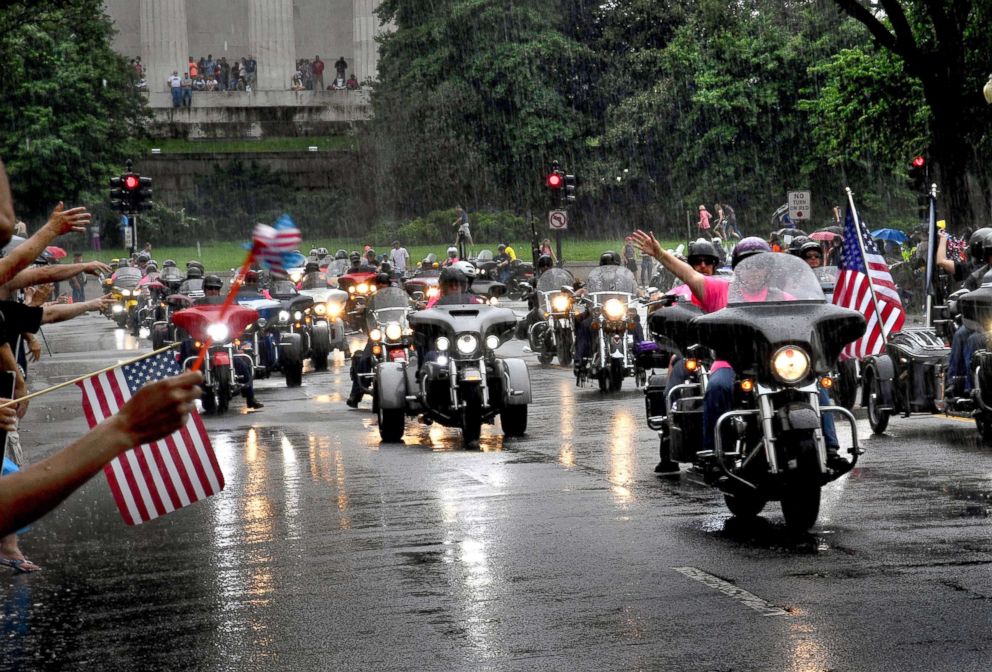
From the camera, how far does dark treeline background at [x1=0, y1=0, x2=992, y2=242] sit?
6078 cm

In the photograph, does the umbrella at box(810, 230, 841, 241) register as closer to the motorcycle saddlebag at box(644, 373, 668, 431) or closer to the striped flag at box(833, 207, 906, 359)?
the striped flag at box(833, 207, 906, 359)

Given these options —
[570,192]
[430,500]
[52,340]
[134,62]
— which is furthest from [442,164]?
[430,500]

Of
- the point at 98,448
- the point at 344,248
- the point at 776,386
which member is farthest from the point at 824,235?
the point at 344,248

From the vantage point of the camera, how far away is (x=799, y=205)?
145 feet

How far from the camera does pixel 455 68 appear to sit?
70688 millimetres

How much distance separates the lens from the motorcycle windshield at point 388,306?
68.9 ft

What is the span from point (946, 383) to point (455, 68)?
56633mm

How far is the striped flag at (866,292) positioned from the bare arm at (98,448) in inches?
491

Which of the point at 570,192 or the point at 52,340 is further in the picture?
the point at 570,192

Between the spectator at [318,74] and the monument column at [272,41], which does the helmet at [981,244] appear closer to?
the spectator at [318,74]

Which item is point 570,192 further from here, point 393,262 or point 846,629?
point 846,629

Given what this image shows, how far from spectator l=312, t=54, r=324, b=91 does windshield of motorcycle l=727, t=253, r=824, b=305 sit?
244 ft

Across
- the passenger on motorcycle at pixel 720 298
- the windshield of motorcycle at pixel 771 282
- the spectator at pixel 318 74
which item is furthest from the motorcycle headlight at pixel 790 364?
the spectator at pixel 318 74

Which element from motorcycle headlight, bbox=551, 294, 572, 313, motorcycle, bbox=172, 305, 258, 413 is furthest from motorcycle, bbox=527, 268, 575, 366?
motorcycle, bbox=172, 305, 258, 413
